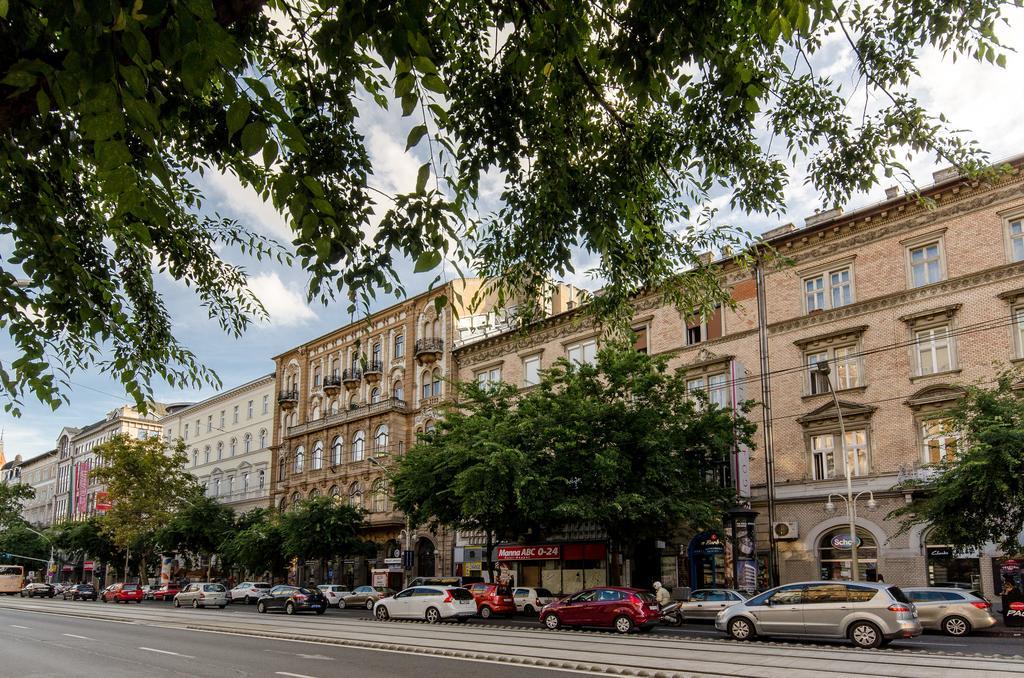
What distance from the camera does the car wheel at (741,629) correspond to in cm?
1980

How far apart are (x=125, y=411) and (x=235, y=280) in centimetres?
8651

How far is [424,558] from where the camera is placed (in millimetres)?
46844

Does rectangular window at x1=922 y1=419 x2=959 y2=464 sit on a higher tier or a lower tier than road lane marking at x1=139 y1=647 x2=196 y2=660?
higher

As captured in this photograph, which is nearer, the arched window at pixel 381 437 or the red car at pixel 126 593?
the arched window at pixel 381 437

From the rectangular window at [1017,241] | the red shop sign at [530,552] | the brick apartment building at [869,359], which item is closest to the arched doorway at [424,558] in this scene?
the red shop sign at [530,552]

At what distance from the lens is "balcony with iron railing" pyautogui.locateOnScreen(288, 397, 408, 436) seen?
49.4 metres

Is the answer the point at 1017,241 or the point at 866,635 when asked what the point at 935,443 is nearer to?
the point at 1017,241

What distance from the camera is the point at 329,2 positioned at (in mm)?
5598

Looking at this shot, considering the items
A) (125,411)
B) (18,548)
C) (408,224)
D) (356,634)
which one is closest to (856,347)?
(356,634)

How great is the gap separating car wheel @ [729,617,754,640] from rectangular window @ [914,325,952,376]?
13.3 metres

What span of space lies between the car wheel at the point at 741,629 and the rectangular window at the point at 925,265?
1552 centimetres

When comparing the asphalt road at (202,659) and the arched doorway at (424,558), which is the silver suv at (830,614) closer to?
the asphalt road at (202,659)

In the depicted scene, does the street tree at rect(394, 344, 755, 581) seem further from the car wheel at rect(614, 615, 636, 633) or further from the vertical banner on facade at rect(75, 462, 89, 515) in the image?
→ the vertical banner on facade at rect(75, 462, 89, 515)


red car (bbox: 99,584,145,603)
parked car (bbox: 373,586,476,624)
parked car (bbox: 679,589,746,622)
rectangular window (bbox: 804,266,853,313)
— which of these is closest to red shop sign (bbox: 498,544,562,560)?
parked car (bbox: 373,586,476,624)
